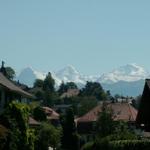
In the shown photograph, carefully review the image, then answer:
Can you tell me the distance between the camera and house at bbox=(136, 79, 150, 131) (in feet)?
138

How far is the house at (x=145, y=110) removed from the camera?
42.2 m

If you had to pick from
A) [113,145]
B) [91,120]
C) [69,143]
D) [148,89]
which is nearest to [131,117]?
[91,120]

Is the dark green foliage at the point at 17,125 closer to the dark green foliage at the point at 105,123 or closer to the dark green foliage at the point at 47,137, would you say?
the dark green foliage at the point at 47,137

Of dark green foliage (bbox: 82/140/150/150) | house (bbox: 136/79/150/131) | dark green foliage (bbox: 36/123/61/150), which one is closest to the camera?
house (bbox: 136/79/150/131)

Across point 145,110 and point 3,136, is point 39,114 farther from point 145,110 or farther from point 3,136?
point 145,110

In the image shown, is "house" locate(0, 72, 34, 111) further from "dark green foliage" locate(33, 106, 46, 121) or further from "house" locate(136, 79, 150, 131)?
"dark green foliage" locate(33, 106, 46, 121)

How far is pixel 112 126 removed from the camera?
84750 millimetres

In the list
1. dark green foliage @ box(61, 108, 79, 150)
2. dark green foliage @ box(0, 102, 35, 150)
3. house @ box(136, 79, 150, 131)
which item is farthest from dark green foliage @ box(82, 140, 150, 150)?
dark green foliage @ box(61, 108, 79, 150)

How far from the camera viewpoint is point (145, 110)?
4359cm

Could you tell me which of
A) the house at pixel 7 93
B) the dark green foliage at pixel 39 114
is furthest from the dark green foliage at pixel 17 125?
the dark green foliage at pixel 39 114

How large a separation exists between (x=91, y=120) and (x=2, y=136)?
242 ft

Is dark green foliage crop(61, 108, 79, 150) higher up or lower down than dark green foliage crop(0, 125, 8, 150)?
higher up

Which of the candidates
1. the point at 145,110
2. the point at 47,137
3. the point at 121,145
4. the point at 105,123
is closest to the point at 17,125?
the point at 121,145

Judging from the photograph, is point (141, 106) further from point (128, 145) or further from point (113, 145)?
point (113, 145)
